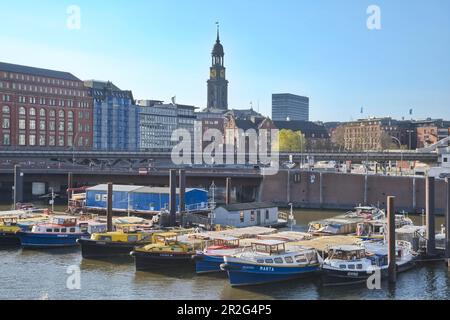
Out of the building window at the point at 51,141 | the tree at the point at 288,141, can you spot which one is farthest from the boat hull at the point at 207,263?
the tree at the point at 288,141

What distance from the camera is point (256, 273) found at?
29.8 m

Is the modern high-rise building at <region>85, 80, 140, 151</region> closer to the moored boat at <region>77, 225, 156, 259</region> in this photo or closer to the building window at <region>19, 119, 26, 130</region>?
the building window at <region>19, 119, 26, 130</region>

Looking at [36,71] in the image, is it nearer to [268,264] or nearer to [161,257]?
[161,257]

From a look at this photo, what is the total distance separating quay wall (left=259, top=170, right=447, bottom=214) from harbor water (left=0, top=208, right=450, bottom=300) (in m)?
29.9

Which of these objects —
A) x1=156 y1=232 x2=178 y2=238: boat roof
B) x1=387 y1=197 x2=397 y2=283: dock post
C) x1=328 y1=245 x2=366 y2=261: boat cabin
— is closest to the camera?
x1=387 y1=197 x2=397 y2=283: dock post

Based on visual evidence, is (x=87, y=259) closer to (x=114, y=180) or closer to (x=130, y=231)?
(x=130, y=231)

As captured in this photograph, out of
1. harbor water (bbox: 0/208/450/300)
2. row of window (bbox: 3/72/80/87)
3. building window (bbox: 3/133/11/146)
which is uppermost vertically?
row of window (bbox: 3/72/80/87)

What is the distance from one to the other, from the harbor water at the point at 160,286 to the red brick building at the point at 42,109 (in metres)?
77.4

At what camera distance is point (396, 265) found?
106 ft

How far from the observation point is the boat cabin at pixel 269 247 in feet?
102

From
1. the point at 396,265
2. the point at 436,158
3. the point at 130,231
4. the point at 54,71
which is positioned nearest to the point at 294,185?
the point at 436,158

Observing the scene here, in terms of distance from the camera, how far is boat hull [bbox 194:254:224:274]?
3228 centimetres

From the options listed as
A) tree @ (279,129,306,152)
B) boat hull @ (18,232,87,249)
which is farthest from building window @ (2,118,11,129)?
boat hull @ (18,232,87,249)

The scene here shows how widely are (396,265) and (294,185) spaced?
39.4m
